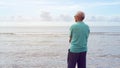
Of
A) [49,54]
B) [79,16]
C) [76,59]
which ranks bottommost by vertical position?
[49,54]

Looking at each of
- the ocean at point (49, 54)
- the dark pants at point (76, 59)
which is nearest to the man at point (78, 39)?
the dark pants at point (76, 59)

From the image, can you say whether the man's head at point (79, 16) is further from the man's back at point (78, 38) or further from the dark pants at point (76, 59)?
the dark pants at point (76, 59)

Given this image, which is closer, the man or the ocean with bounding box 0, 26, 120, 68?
the man

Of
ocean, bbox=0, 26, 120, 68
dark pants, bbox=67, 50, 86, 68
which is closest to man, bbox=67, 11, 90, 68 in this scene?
dark pants, bbox=67, 50, 86, 68

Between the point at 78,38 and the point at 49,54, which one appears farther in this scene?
the point at 49,54

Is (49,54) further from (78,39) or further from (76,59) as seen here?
(78,39)

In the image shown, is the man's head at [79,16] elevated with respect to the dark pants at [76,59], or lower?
elevated

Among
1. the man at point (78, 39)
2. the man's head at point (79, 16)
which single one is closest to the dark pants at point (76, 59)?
the man at point (78, 39)

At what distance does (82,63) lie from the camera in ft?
26.4

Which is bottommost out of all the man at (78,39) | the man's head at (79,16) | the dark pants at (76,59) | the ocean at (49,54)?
the ocean at (49,54)

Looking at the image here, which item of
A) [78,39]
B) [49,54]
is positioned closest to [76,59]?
[78,39]

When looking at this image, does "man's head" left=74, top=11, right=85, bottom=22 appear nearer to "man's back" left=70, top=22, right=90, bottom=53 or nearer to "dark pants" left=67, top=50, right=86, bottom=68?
"man's back" left=70, top=22, right=90, bottom=53

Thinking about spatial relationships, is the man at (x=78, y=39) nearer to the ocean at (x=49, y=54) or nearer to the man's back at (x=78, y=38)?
the man's back at (x=78, y=38)

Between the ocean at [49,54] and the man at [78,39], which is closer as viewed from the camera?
the man at [78,39]
